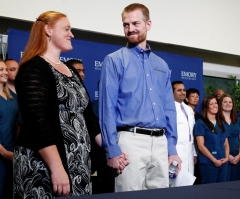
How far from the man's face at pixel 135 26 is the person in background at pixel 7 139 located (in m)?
1.17

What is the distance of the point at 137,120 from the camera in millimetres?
2119

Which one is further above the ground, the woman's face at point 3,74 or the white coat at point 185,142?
the woman's face at point 3,74

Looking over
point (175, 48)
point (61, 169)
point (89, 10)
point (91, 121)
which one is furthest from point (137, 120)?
point (175, 48)

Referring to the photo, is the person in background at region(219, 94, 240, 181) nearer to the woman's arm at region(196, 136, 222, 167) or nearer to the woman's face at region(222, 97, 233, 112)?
the woman's face at region(222, 97, 233, 112)

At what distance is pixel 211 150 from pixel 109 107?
2357mm

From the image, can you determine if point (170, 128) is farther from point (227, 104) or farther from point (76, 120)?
point (227, 104)

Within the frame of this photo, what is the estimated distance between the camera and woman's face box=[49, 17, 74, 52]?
6.25 ft

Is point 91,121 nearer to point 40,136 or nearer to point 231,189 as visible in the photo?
point 40,136

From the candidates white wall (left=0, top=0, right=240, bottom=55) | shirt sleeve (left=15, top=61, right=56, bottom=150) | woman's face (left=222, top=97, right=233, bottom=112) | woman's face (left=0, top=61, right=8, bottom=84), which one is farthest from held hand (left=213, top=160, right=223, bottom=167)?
shirt sleeve (left=15, top=61, right=56, bottom=150)

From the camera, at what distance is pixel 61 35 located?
6.28 feet

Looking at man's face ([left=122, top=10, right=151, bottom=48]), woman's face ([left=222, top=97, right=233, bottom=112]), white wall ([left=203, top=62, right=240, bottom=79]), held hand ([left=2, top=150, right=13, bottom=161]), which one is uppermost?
white wall ([left=203, top=62, right=240, bottom=79])

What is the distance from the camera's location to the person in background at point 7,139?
2889mm

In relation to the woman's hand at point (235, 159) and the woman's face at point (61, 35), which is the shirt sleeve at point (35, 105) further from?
the woman's hand at point (235, 159)

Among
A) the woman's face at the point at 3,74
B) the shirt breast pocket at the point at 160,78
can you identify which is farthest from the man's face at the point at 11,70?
the shirt breast pocket at the point at 160,78
